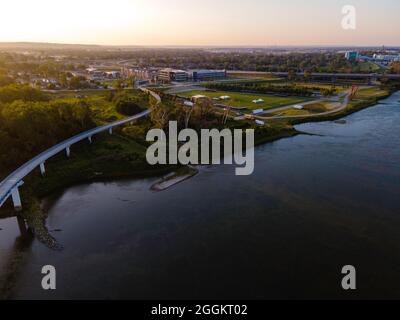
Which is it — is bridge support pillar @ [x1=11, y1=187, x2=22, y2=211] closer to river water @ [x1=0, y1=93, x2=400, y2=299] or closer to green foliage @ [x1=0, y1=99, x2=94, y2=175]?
river water @ [x1=0, y1=93, x2=400, y2=299]

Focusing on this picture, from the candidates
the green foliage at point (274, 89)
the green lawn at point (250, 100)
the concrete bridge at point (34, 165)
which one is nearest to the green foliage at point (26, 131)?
the concrete bridge at point (34, 165)

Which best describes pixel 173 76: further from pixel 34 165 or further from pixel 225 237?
pixel 225 237

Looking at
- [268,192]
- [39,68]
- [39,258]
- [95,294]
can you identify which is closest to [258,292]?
[95,294]

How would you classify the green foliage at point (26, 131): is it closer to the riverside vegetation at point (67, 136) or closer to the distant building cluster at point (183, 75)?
the riverside vegetation at point (67, 136)

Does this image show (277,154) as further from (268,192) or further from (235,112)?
(235,112)

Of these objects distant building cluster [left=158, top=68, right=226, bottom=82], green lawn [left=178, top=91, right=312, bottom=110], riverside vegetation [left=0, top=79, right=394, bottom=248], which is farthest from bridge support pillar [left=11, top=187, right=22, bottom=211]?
distant building cluster [left=158, top=68, right=226, bottom=82]
